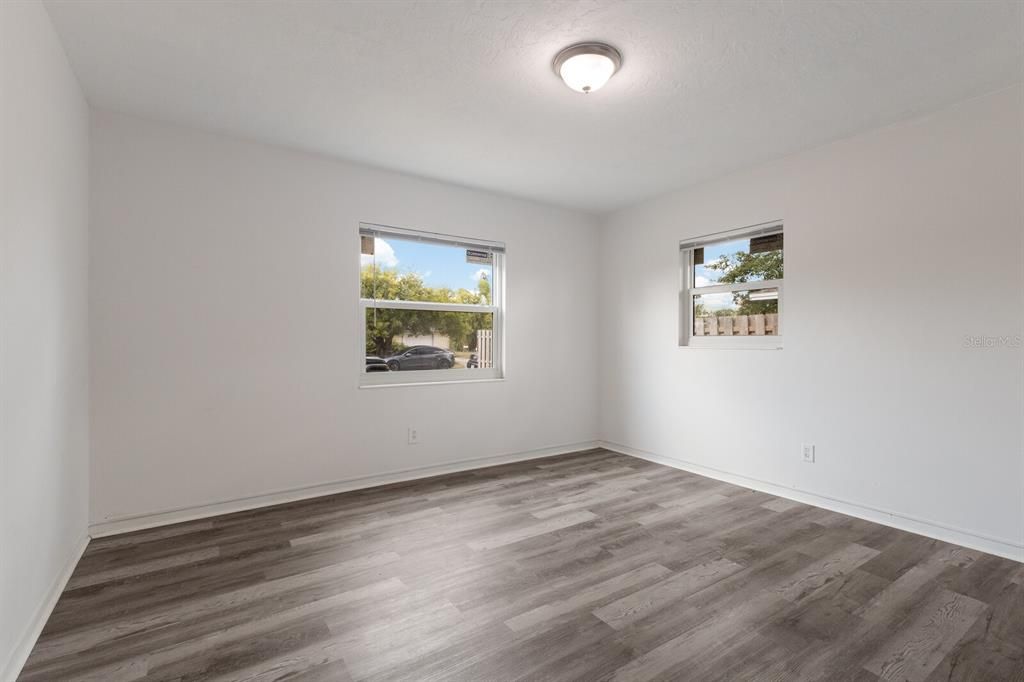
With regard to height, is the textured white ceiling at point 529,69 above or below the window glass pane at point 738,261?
above

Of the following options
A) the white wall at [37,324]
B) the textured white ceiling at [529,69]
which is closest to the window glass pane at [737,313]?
the textured white ceiling at [529,69]

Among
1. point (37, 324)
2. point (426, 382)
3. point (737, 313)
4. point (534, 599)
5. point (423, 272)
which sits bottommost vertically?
point (534, 599)

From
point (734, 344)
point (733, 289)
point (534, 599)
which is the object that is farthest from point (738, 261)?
point (534, 599)

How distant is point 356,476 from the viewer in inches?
149

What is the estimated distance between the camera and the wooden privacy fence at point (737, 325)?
3.83 m

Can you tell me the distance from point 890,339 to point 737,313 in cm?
113

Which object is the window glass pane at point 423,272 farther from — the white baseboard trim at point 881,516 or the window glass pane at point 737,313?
the white baseboard trim at point 881,516

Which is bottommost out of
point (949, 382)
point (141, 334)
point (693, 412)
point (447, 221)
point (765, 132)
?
point (693, 412)

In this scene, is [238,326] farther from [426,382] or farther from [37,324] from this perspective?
[426,382]

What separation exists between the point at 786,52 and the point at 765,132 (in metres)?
0.96

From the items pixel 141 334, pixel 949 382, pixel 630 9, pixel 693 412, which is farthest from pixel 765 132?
pixel 141 334

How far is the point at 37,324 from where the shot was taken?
6.50 ft

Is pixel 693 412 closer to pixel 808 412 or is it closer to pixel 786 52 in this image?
pixel 808 412

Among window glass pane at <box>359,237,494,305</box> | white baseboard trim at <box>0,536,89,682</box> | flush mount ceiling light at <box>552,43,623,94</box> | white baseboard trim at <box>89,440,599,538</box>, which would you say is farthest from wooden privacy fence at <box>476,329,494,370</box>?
white baseboard trim at <box>0,536,89,682</box>
